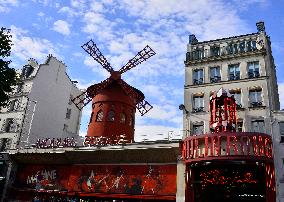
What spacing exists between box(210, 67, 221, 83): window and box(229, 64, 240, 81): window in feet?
2.69

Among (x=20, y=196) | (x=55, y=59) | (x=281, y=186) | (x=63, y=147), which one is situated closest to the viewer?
(x=281, y=186)

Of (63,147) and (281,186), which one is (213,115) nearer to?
(281,186)

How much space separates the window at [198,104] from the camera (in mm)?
22516

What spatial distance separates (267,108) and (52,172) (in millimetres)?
17034

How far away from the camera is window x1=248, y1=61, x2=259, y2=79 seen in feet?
71.7

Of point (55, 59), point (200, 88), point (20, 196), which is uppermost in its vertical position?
point (55, 59)

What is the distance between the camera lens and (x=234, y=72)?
74.5 feet

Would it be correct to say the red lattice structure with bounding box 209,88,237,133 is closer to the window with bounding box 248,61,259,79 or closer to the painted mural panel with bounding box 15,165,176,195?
the window with bounding box 248,61,259,79

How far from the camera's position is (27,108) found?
3269 centimetres

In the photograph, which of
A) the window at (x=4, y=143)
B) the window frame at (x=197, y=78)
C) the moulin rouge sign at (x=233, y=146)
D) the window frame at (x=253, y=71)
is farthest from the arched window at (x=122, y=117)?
the window frame at (x=253, y=71)

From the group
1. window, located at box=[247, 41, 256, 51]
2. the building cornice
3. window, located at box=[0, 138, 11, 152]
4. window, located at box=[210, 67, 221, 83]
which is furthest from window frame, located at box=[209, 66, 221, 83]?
window, located at box=[0, 138, 11, 152]

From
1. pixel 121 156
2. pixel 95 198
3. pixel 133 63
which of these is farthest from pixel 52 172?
pixel 133 63

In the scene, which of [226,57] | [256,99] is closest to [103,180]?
[256,99]

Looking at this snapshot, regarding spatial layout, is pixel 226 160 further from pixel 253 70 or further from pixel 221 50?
pixel 221 50
